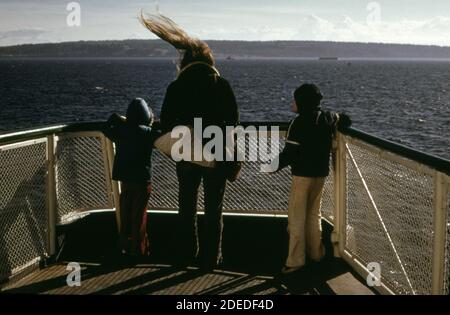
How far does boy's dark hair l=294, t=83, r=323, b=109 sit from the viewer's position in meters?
4.98

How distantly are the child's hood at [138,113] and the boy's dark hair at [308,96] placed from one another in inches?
54.0

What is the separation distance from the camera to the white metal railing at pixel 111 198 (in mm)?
4766

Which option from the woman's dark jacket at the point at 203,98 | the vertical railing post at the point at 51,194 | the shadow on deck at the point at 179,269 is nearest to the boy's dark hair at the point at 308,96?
the woman's dark jacket at the point at 203,98

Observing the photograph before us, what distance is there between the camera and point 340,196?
5.41m

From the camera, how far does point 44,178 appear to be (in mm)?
5465

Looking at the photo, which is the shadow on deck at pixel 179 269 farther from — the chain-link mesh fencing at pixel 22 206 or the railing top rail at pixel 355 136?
the railing top rail at pixel 355 136

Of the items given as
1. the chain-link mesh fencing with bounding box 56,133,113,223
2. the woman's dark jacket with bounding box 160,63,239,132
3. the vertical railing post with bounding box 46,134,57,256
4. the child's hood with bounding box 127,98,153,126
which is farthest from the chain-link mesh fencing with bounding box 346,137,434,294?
the vertical railing post with bounding box 46,134,57,256

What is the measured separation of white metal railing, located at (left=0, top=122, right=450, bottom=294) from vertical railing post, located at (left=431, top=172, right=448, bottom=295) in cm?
25

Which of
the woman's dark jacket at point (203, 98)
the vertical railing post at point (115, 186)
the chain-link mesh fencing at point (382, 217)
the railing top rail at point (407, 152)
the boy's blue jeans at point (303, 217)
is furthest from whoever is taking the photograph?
the vertical railing post at point (115, 186)

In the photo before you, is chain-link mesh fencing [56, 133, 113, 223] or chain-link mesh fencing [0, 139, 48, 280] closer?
chain-link mesh fencing [0, 139, 48, 280]

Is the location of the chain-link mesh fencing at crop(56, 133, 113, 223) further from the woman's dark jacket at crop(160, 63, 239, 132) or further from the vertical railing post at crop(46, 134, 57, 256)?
the woman's dark jacket at crop(160, 63, 239, 132)

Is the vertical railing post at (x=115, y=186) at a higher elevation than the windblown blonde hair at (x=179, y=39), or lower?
lower

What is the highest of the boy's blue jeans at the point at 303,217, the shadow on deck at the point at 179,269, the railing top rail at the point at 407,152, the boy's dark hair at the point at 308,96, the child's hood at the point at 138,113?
the boy's dark hair at the point at 308,96
